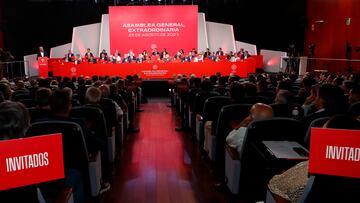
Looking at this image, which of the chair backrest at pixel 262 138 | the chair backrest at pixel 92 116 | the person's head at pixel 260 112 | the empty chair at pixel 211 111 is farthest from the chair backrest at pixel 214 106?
the chair backrest at pixel 262 138

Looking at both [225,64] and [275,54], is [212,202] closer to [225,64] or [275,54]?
[225,64]

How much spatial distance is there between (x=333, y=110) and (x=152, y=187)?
6.46 ft

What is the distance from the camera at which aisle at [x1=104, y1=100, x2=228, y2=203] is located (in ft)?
11.7

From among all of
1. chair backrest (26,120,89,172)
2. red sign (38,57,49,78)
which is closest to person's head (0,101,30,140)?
chair backrest (26,120,89,172)

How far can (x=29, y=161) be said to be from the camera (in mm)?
1446

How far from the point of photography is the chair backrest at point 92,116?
11.6ft

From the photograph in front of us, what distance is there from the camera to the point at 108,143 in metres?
4.09

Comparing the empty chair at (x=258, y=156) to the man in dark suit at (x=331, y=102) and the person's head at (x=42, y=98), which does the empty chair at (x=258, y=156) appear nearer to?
the man in dark suit at (x=331, y=102)

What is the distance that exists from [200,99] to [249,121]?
7.33 ft

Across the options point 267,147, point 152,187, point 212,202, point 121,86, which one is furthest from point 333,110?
point 121,86

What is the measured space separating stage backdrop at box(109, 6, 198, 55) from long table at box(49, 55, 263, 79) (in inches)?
126

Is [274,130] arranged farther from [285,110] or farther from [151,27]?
[151,27]

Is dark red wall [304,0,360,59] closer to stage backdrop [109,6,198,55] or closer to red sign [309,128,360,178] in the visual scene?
stage backdrop [109,6,198,55]

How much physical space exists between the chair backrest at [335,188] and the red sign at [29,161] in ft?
3.60
